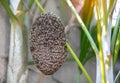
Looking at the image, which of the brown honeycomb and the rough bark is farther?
the rough bark

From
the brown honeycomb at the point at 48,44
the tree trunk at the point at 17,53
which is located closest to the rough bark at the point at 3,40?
the tree trunk at the point at 17,53

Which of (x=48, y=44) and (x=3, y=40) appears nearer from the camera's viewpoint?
(x=48, y=44)

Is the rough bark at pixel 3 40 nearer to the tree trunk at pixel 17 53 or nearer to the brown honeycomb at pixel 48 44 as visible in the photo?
the tree trunk at pixel 17 53

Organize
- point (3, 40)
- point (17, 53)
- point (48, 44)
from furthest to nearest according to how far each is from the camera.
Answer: point (3, 40), point (17, 53), point (48, 44)

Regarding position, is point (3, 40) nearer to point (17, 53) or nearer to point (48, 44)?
point (17, 53)

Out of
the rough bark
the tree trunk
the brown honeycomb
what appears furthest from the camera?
the rough bark

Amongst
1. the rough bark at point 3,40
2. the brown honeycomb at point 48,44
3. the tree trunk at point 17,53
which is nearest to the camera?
the brown honeycomb at point 48,44

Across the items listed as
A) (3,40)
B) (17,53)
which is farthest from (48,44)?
(3,40)

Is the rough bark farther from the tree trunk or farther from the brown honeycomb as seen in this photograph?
the brown honeycomb

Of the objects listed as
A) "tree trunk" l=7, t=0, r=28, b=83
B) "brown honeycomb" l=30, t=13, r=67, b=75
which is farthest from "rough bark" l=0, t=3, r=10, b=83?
"brown honeycomb" l=30, t=13, r=67, b=75
